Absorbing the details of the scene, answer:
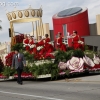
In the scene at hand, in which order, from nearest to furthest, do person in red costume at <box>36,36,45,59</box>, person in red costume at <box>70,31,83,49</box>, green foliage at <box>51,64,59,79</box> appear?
green foliage at <box>51,64,59,79</box> → person in red costume at <box>36,36,45,59</box> → person in red costume at <box>70,31,83,49</box>

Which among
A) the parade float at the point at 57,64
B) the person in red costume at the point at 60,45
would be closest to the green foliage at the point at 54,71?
the parade float at the point at 57,64

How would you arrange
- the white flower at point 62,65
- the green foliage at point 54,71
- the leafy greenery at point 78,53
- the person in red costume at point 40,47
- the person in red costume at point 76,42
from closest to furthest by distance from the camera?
the green foliage at point 54,71, the white flower at point 62,65, the leafy greenery at point 78,53, the person in red costume at point 40,47, the person in red costume at point 76,42

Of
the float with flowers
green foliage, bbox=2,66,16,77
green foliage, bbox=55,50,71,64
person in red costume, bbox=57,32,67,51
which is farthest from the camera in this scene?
person in red costume, bbox=57,32,67,51

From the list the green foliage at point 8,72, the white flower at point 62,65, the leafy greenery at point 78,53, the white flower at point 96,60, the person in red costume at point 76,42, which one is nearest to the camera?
the white flower at point 62,65

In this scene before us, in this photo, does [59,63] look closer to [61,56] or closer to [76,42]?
[61,56]

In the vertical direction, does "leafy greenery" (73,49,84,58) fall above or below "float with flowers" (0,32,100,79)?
above

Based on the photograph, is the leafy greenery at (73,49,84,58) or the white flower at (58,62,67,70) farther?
the leafy greenery at (73,49,84,58)

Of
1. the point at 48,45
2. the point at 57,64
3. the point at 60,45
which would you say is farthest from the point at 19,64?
the point at 60,45

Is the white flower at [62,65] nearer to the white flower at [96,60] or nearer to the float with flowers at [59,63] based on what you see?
the float with flowers at [59,63]

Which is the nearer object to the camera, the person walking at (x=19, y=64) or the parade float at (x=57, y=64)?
the person walking at (x=19, y=64)

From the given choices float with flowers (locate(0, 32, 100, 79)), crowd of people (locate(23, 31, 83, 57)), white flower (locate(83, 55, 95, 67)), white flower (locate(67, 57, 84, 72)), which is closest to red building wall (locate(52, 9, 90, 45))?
crowd of people (locate(23, 31, 83, 57))

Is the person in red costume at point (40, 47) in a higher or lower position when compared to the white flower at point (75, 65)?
higher

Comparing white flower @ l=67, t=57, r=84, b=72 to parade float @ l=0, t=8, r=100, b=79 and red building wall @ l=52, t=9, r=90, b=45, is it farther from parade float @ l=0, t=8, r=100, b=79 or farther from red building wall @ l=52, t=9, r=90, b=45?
red building wall @ l=52, t=9, r=90, b=45

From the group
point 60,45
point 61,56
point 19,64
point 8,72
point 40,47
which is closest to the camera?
point 19,64
